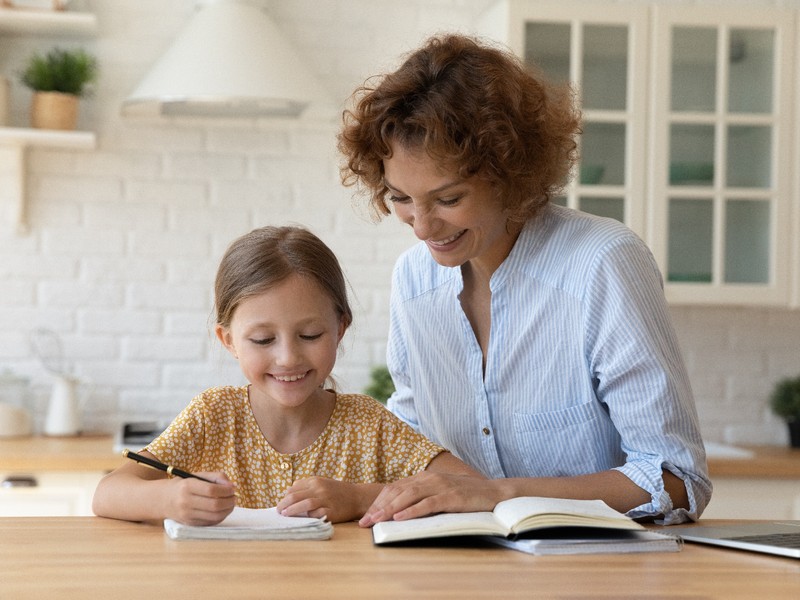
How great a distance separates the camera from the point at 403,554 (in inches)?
52.0

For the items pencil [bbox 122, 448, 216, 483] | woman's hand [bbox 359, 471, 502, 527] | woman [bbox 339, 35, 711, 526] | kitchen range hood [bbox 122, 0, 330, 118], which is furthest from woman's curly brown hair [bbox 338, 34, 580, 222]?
kitchen range hood [bbox 122, 0, 330, 118]

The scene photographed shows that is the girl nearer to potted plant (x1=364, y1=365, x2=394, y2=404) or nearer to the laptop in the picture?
the laptop

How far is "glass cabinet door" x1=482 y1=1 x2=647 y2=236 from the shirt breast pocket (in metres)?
1.72

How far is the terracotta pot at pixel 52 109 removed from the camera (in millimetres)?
3545

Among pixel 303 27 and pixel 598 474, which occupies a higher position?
pixel 303 27

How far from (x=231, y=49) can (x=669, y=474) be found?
7.16ft

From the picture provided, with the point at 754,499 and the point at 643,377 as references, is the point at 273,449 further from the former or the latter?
the point at 754,499

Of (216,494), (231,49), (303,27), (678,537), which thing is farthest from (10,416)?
(678,537)

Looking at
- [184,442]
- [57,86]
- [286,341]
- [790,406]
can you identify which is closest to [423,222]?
[286,341]

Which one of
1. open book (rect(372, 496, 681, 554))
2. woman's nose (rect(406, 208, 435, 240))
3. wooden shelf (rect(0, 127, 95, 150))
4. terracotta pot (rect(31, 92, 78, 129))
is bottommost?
open book (rect(372, 496, 681, 554))

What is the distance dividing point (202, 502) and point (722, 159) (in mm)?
2612

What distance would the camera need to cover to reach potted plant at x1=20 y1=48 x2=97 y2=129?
11.7 ft

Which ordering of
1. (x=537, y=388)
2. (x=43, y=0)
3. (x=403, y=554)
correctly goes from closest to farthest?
(x=403, y=554) → (x=537, y=388) → (x=43, y=0)

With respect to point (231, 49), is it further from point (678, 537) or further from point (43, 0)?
point (678, 537)
